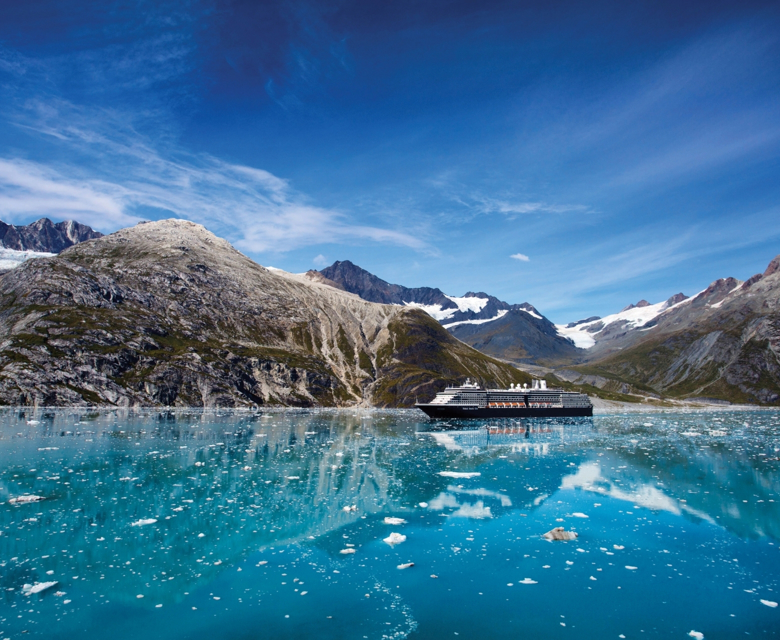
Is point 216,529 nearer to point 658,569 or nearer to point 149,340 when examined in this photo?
point 658,569

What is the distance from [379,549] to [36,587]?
16.0m

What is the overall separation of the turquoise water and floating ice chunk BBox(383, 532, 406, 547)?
327mm

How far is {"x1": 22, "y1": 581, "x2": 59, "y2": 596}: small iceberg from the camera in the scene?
793 inches

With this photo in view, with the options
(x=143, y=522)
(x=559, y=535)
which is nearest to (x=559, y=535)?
(x=559, y=535)

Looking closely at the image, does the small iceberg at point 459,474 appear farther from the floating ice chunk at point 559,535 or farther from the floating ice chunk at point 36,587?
the floating ice chunk at point 36,587

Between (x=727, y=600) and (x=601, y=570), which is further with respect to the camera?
(x=601, y=570)

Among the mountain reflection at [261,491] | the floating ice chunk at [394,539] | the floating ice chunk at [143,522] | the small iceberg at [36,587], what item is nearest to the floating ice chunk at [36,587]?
the small iceberg at [36,587]

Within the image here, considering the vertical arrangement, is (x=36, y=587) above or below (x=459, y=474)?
above

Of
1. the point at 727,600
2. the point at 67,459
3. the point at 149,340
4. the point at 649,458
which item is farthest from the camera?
the point at 149,340

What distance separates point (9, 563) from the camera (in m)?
23.1

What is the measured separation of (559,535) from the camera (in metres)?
28.8

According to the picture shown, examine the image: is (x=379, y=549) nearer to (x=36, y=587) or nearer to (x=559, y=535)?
(x=559, y=535)

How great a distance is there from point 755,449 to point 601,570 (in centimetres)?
6104

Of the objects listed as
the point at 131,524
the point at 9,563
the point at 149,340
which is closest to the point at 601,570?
the point at 131,524
